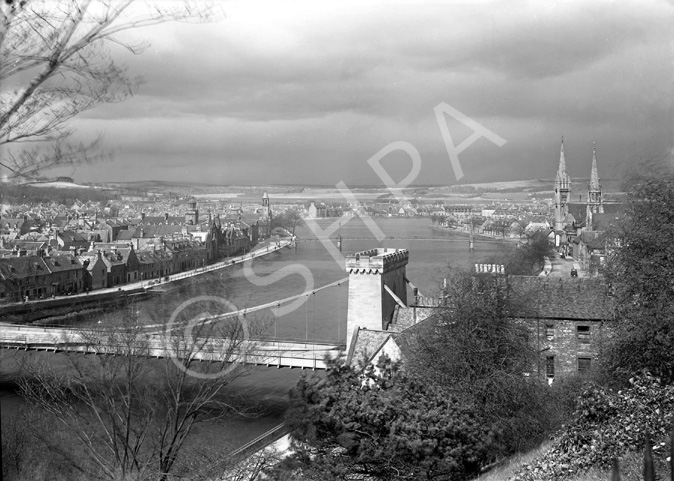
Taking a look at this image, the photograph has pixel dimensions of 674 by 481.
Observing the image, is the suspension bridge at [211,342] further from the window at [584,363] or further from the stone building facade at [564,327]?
the window at [584,363]

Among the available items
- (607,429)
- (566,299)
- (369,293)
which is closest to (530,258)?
(369,293)

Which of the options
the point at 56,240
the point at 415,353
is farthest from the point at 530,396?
the point at 56,240

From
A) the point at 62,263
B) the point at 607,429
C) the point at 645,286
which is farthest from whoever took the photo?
the point at 62,263

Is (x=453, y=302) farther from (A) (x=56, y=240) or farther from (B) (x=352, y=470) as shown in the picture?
(A) (x=56, y=240)

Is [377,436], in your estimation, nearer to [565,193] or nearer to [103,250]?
[103,250]

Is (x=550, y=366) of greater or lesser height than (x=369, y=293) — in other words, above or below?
below

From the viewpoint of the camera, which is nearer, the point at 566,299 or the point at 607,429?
the point at 607,429
